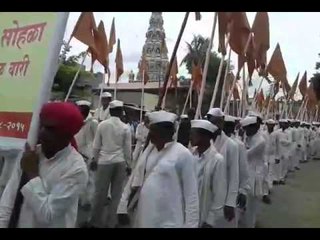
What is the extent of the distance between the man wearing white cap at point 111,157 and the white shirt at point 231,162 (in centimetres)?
178

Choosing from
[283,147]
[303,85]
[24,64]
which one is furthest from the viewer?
[303,85]

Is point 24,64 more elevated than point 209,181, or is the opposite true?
point 24,64

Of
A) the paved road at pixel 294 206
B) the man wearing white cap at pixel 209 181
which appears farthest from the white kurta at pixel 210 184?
the paved road at pixel 294 206

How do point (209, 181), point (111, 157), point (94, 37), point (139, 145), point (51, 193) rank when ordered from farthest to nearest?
point (139, 145) < point (94, 37) < point (111, 157) < point (209, 181) < point (51, 193)

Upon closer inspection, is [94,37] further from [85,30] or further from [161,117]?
[161,117]

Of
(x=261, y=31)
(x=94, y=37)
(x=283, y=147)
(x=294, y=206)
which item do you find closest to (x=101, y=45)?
(x=94, y=37)

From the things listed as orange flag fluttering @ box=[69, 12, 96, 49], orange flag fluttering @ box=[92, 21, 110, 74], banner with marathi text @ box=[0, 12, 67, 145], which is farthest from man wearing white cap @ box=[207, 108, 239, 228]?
orange flag fluttering @ box=[92, 21, 110, 74]

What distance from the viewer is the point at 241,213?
750 centimetres

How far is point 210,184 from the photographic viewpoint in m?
5.09

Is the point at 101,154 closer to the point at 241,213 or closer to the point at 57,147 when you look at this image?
the point at 241,213

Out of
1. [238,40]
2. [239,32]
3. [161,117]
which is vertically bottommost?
[161,117]

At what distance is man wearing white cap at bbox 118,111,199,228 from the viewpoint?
401cm

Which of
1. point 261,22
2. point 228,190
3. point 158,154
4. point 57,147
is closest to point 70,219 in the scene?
point 57,147

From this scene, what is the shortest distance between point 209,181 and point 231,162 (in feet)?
2.90
